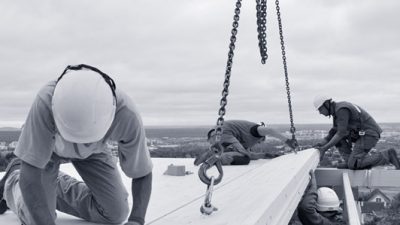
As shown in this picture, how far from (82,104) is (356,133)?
766cm

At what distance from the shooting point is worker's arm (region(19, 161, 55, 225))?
→ 270 cm

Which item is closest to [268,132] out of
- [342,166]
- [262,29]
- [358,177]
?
[342,166]

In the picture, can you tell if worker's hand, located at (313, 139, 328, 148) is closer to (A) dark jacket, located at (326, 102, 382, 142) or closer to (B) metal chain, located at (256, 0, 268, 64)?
(A) dark jacket, located at (326, 102, 382, 142)

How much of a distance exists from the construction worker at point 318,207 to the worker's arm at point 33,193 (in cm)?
484

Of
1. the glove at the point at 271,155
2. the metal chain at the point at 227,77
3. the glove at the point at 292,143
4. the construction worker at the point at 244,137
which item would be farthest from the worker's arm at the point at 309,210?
the metal chain at the point at 227,77

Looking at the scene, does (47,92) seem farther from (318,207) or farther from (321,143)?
(321,143)

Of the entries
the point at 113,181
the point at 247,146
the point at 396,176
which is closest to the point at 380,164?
the point at 396,176

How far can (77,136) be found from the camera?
2.74 metres

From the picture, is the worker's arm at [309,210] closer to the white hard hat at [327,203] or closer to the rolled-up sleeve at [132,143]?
the white hard hat at [327,203]

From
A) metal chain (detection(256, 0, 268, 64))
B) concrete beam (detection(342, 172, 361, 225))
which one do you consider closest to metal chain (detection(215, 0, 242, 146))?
metal chain (detection(256, 0, 268, 64))

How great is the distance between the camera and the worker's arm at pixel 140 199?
3.01 m

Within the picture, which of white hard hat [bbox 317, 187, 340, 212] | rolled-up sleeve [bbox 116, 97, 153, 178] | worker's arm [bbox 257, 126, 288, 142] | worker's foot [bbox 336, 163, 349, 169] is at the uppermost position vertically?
rolled-up sleeve [bbox 116, 97, 153, 178]

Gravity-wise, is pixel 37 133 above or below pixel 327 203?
above

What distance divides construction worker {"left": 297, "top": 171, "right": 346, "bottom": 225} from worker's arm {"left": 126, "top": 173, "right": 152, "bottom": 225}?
4.30 meters
